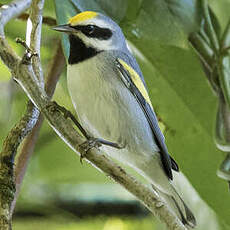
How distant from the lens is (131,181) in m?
0.57

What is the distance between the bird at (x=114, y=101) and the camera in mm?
820

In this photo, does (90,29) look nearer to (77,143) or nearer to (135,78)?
(135,78)

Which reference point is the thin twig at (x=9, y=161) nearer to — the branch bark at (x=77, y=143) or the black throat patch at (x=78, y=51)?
the branch bark at (x=77, y=143)

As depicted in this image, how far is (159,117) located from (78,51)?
0.24 meters

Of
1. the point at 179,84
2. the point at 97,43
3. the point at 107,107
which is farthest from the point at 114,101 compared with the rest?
the point at 179,84

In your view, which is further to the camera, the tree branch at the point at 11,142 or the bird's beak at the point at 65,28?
the bird's beak at the point at 65,28

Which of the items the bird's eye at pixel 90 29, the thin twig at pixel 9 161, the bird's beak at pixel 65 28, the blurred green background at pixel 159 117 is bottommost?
the blurred green background at pixel 159 117

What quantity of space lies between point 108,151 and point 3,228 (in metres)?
0.37

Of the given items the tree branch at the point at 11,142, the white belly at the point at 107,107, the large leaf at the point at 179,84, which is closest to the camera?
the tree branch at the point at 11,142

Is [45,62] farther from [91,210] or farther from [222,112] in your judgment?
[222,112]

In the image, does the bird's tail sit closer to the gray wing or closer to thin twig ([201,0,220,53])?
the gray wing

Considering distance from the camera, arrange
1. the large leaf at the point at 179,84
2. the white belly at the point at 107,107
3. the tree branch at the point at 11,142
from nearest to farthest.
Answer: the tree branch at the point at 11,142 → the white belly at the point at 107,107 → the large leaf at the point at 179,84

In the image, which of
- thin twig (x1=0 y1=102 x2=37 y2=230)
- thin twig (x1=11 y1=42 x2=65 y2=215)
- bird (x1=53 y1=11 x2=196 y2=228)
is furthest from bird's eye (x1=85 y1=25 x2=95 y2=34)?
thin twig (x1=0 y1=102 x2=37 y2=230)

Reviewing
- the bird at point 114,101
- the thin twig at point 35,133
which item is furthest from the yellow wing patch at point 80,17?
the thin twig at point 35,133
